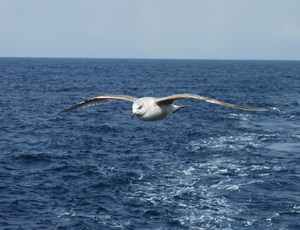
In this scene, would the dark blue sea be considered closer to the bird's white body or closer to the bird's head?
the bird's white body

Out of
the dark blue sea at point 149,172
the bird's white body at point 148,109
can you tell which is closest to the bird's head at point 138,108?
the bird's white body at point 148,109

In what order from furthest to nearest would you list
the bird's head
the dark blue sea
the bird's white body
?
the dark blue sea
the bird's white body
the bird's head

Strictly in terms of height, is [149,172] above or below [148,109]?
below

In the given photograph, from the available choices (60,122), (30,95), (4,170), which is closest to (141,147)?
(4,170)

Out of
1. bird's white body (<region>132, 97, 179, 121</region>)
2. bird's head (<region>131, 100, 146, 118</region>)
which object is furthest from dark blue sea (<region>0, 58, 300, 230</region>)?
bird's head (<region>131, 100, 146, 118</region>)

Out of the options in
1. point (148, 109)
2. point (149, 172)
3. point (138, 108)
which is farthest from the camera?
point (149, 172)

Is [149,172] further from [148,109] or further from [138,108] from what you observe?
[138,108]

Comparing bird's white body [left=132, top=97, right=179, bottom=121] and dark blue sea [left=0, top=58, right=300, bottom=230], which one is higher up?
bird's white body [left=132, top=97, right=179, bottom=121]

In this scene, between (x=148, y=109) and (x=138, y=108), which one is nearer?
(x=138, y=108)

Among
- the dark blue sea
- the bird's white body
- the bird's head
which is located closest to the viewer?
the bird's head

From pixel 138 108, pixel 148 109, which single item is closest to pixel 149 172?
pixel 148 109

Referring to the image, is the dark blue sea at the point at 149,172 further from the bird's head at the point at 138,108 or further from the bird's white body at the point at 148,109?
the bird's head at the point at 138,108

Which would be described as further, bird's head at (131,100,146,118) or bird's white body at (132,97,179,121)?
bird's white body at (132,97,179,121)

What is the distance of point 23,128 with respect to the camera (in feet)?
233
